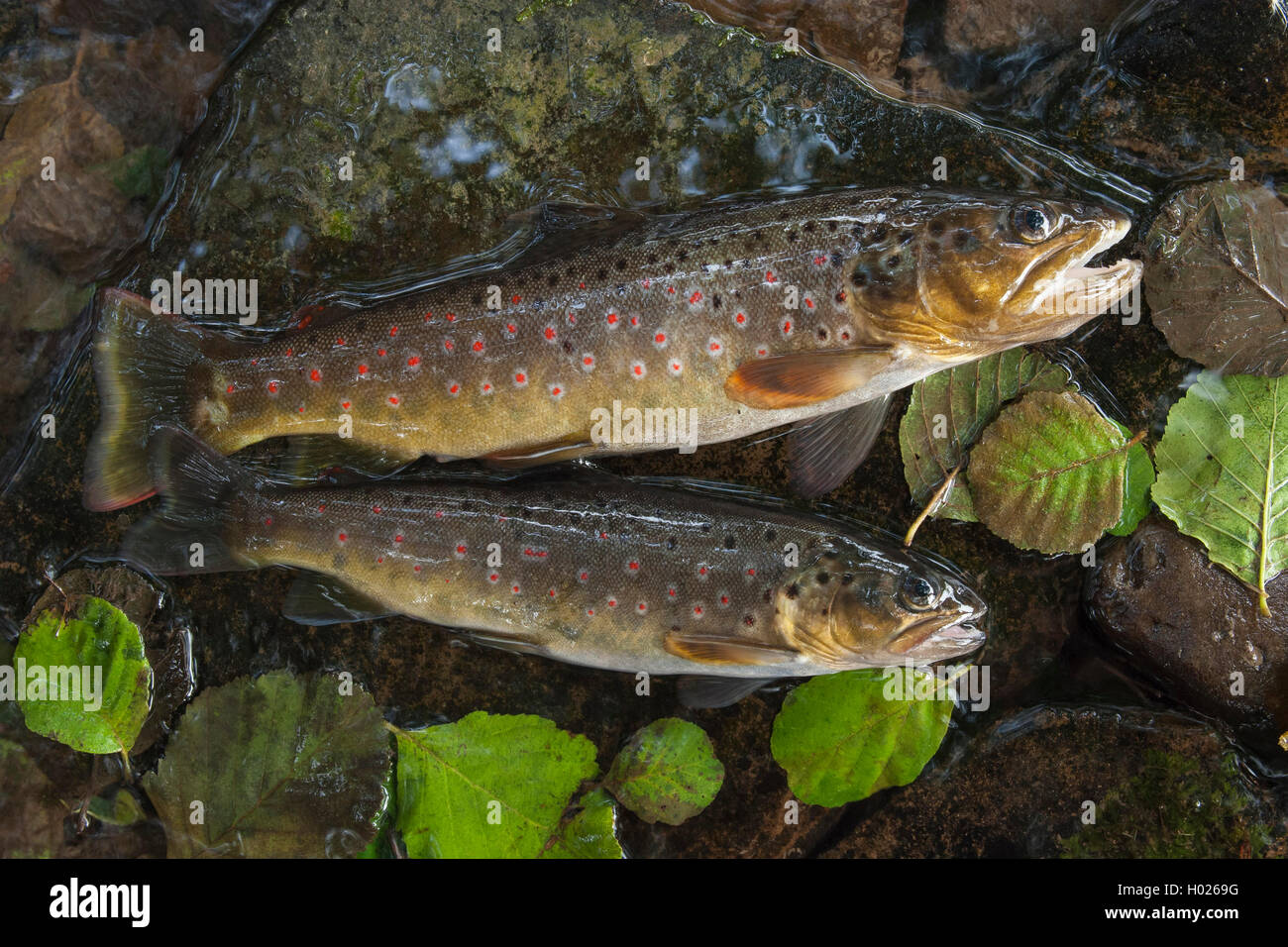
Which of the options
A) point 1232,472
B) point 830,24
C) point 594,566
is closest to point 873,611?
point 594,566

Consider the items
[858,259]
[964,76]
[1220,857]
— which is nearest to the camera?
[858,259]

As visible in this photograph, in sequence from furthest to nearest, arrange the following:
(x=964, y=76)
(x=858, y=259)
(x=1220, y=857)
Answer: (x=964, y=76)
(x=1220, y=857)
(x=858, y=259)

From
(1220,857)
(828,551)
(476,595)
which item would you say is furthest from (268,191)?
(1220,857)

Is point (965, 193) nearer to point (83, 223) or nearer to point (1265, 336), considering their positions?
point (1265, 336)

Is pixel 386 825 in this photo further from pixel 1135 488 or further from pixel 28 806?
pixel 1135 488

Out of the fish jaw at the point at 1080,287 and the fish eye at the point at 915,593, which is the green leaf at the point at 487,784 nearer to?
the fish eye at the point at 915,593

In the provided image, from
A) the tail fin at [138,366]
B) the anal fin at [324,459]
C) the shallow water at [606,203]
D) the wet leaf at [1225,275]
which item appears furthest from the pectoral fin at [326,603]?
the wet leaf at [1225,275]
